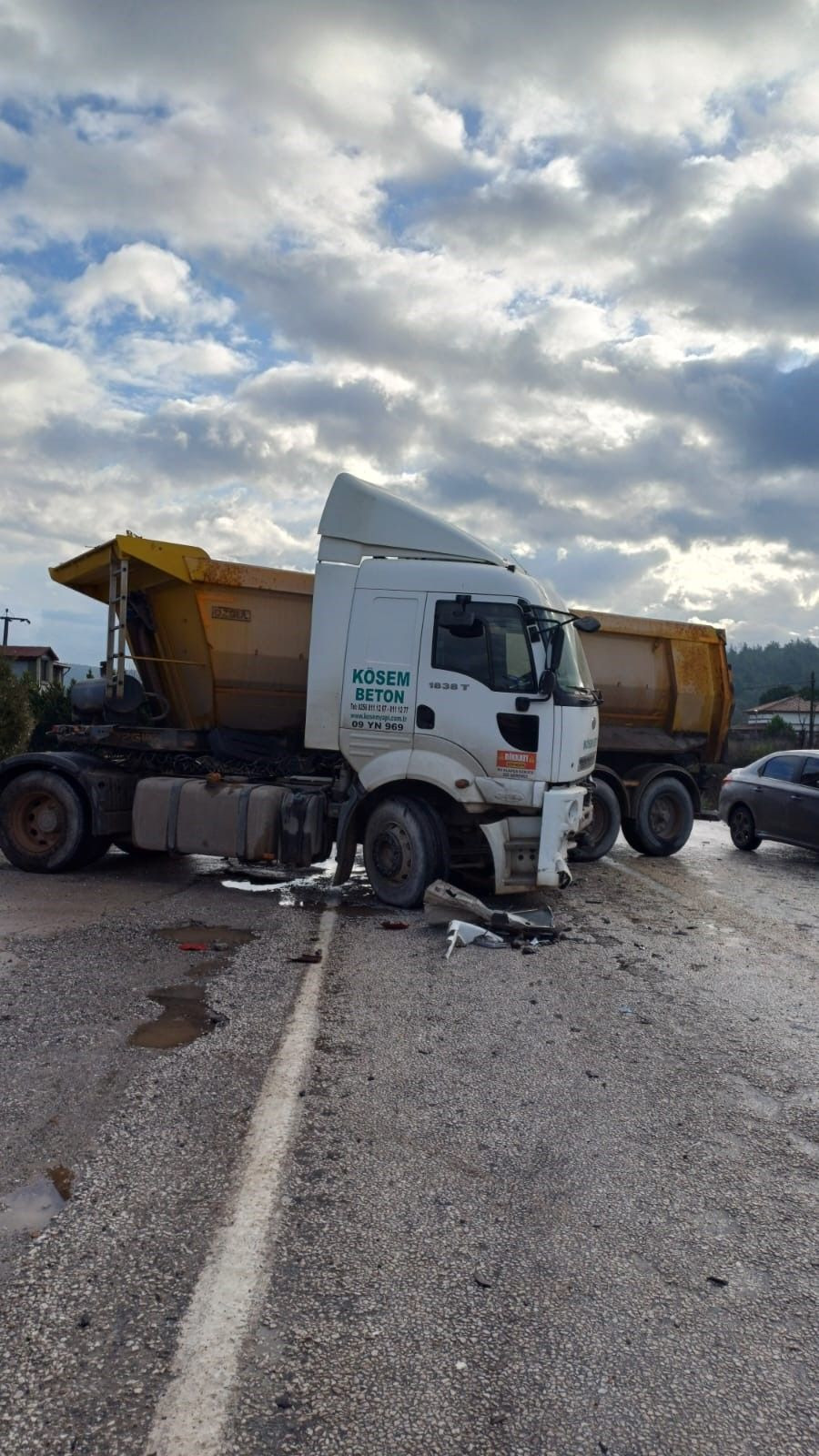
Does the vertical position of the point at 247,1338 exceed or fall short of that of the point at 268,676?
it falls short

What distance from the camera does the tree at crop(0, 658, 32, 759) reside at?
31.0 m

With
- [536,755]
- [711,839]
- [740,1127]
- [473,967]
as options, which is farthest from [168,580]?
[711,839]

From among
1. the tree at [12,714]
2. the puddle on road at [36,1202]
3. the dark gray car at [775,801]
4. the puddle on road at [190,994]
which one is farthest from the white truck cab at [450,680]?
the tree at [12,714]

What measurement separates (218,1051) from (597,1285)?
2473 mm

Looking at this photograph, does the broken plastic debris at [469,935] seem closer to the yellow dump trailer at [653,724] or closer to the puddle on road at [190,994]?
the puddle on road at [190,994]

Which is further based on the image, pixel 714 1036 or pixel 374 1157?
pixel 714 1036

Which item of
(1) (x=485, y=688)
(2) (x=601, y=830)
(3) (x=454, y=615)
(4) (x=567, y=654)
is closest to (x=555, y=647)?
(4) (x=567, y=654)

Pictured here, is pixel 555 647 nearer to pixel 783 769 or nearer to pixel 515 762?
pixel 515 762

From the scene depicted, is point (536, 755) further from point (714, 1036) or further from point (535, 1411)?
point (535, 1411)

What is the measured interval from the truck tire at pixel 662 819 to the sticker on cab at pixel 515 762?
483 centimetres

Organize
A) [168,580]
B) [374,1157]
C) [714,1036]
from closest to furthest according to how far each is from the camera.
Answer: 1. [374,1157]
2. [714,1036]
3. [168,580]

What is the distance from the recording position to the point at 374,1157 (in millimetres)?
3779

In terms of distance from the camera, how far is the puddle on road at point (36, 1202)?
10.5ft

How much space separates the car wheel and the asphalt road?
25.7 feet
